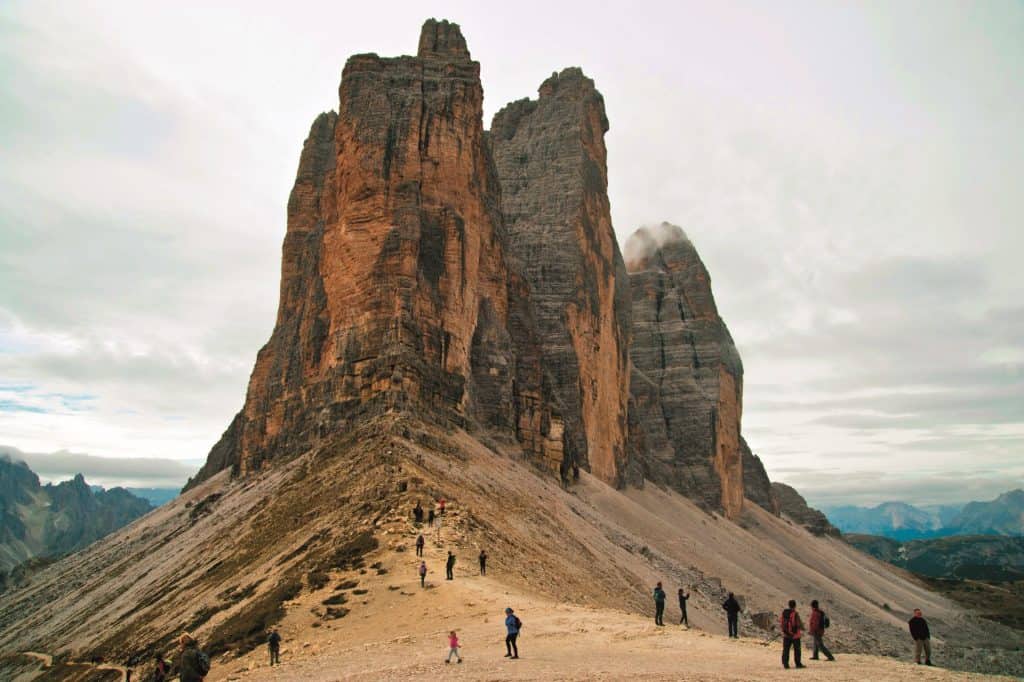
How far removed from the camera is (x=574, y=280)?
78.8m

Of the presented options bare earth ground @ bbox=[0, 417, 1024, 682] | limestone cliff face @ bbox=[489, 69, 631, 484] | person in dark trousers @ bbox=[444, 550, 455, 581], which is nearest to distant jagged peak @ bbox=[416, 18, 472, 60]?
limestone cliff face @ bbox=[489, 69, 631, 484]

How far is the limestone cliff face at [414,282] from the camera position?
46562mm

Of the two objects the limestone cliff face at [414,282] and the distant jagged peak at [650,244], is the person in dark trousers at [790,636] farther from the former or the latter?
the distant jagged peak at [650,244]

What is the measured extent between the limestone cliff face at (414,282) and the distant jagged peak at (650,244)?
5797cm

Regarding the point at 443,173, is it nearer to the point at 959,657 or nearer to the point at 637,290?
the point at 959,657

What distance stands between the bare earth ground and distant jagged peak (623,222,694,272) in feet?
193

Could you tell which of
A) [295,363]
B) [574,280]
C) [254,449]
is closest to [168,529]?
[254,449]

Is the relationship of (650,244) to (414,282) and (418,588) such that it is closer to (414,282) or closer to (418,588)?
(414,282)

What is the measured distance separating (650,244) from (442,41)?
222ft

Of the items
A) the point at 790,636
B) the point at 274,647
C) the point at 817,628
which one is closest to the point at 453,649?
the point at 274,647

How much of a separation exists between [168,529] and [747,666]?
180ft

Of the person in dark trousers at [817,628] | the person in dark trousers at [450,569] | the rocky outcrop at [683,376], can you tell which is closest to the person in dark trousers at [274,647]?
the person in dark trousers at [450,569]

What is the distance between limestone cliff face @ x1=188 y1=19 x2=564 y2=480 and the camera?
46.6 m

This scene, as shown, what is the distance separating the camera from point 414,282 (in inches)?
1865
